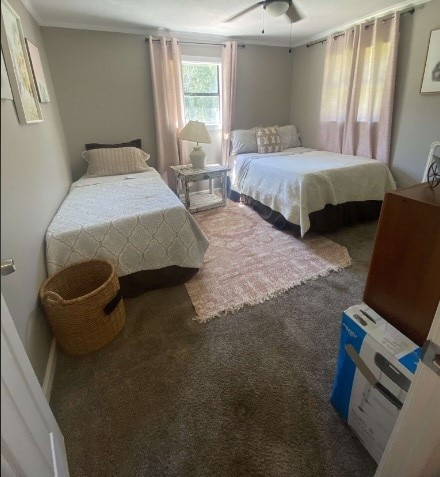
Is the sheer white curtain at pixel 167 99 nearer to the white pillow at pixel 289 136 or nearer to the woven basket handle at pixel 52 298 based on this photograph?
the white pillow at pixel 289 136

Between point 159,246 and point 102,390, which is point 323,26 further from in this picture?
point 102,390

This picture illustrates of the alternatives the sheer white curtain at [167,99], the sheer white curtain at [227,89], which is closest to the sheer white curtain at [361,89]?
the sheer white curtain at [227,89]

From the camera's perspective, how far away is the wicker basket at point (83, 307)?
135 cm

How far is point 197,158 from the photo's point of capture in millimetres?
3396

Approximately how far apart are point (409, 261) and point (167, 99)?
3360mm

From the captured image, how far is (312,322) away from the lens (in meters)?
1.63

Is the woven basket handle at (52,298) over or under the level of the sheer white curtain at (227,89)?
under

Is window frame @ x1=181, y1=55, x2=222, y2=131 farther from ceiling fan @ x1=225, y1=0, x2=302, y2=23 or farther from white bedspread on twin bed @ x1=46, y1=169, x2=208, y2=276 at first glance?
white bedspread on twin bed @ x1=46, y1=169, x2=208, y2=276

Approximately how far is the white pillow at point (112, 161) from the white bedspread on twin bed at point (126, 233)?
83 centimetres

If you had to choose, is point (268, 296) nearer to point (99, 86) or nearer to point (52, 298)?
point (52, 298)

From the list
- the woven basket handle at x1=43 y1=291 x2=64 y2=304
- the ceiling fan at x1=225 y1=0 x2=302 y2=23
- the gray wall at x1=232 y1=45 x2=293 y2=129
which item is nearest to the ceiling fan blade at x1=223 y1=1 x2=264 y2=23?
the ceiling fan at x1=225 y1=0 x2=302 y2=23

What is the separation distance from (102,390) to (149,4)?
304 cm

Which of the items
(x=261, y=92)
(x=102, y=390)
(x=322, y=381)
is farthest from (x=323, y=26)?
(x=102, y=390)

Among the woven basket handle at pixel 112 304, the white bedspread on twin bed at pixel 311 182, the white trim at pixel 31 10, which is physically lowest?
the woven basket handle at pixel 112 304
